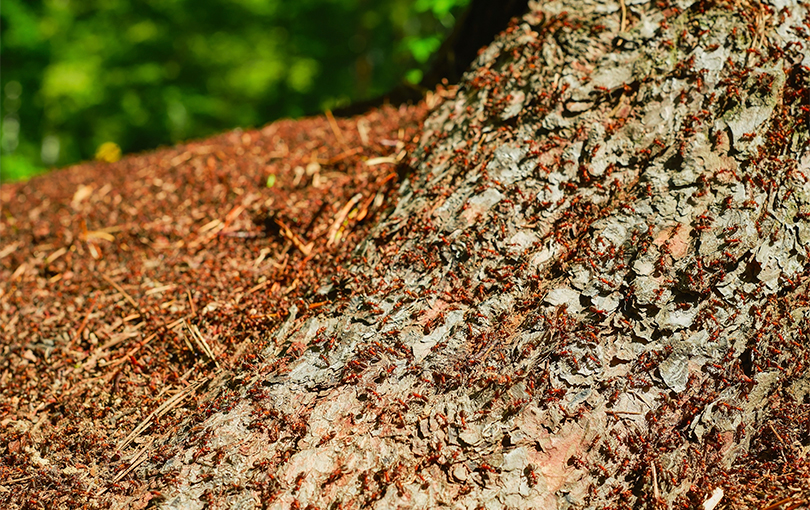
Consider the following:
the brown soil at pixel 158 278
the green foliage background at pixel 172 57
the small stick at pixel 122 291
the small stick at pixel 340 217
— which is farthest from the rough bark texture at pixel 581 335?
the green foliage background at pixel 172 57

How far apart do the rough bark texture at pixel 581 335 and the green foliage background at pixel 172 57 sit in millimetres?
13564

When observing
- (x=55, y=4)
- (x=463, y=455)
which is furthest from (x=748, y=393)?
(x=55, y=4)

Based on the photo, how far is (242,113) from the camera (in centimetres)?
1870

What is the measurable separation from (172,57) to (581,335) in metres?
18.6

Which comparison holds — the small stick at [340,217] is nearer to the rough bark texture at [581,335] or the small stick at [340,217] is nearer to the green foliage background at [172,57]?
the rough bark texture at [581,335]

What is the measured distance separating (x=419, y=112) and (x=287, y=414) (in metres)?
2.43

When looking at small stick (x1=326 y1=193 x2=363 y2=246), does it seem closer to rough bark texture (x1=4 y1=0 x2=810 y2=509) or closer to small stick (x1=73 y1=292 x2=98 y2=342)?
rough bark texture (x1=4 y1=0 x2=810 y2=509)

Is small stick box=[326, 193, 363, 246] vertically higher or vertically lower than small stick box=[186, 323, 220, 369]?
higher

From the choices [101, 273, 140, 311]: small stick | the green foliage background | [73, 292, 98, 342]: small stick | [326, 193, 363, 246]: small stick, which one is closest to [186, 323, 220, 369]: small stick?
[101, 273, 140, 311]: small stick

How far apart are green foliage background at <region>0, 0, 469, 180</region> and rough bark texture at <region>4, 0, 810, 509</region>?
13.6 meters

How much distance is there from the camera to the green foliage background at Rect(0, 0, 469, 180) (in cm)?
1570

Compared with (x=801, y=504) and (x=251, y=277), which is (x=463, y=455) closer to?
(x=801, y=504)

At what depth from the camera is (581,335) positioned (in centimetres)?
206

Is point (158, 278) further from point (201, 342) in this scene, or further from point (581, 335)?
point (581, 335)
